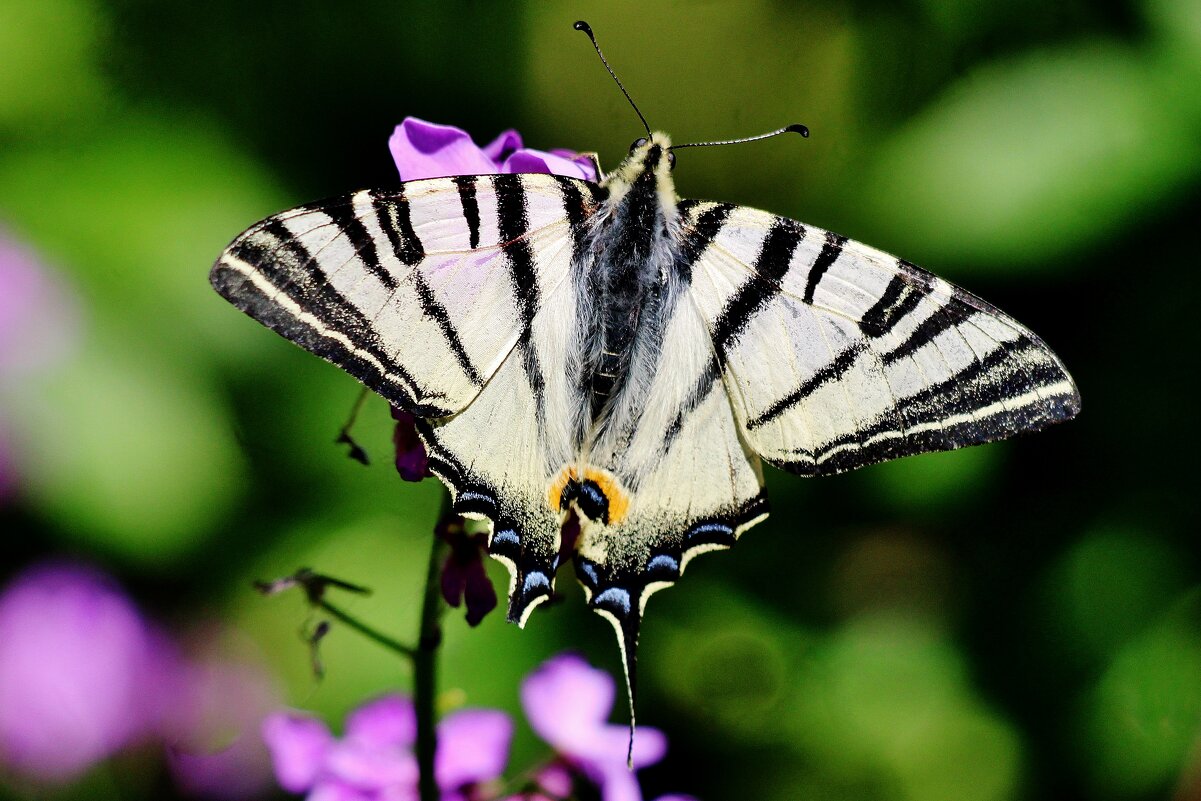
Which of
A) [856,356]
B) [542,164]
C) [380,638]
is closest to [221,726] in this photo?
[380,638]

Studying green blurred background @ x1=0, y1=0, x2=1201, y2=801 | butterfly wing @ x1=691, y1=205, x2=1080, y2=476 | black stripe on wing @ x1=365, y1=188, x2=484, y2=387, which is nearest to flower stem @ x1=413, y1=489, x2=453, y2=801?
black stripe on wing @ x1=365, y1=188, x2=484, y2=387

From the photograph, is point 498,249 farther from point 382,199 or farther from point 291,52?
point 291,52

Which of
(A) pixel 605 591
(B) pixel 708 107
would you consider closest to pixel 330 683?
(A) pixel 605 591

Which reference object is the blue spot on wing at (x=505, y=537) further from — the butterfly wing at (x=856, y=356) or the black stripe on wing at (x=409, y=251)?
the butterfly wing at (x=856, y=356)

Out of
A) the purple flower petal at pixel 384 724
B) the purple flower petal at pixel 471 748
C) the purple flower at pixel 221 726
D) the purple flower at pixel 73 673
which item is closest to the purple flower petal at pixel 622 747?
the purple flower petal at pixel 471 748

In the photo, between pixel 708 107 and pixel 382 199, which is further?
pixel 708 107

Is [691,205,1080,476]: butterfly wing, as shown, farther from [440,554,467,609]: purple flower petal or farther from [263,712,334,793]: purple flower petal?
[263,712,334,793]: purple flower petal
